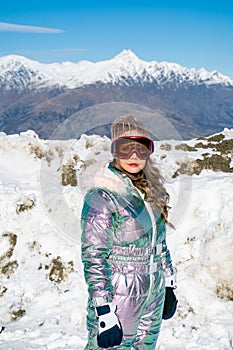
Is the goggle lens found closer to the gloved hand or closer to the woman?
the woman

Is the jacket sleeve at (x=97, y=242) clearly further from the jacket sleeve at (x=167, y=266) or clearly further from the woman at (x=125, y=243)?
the jacket sleeve at (x=167, y=266)

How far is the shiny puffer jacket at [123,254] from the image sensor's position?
267 cm

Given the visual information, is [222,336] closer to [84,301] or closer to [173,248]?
[173,248]

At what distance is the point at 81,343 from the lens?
6.16 meters

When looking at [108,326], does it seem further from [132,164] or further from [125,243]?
[132,164]

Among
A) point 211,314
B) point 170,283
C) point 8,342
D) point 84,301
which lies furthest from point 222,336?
point 8,342

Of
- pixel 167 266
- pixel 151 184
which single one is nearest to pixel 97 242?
pixel 151 184

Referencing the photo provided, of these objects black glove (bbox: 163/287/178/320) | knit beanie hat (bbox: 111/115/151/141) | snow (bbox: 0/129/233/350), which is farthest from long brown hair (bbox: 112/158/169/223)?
snow (bbox: 0/129/233/350)

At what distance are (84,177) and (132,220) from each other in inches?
24.2

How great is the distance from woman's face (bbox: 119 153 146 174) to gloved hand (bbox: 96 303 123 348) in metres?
1.03

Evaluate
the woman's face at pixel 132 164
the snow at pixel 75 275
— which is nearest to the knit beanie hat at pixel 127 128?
the woman's face at pixel 132 164

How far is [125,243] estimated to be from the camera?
9.45ft

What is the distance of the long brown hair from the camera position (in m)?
2.98

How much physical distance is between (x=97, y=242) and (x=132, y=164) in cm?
69
